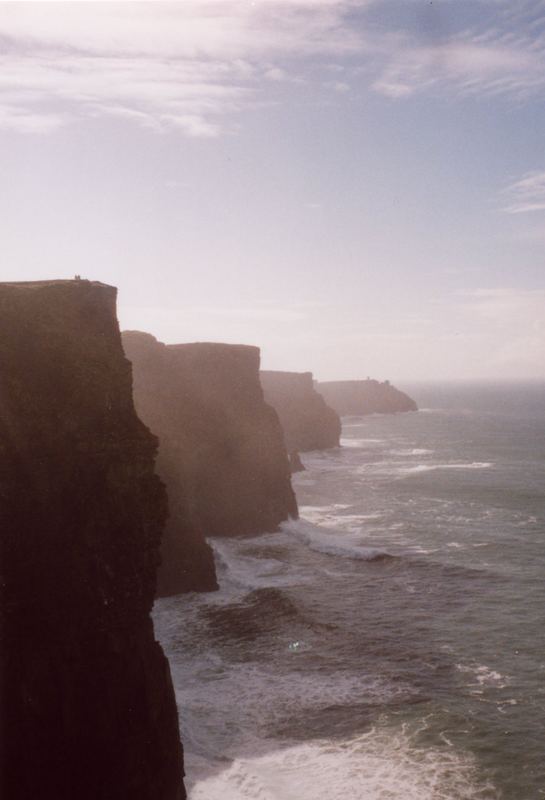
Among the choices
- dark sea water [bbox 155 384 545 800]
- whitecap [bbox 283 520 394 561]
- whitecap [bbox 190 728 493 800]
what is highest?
whitecap [bbox 283 520 394 561]

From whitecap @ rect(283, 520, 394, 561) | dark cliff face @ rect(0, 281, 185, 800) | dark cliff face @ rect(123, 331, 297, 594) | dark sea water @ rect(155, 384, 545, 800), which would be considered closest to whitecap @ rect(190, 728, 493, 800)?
dark sea water @ rect(155, 384, 545, 800)

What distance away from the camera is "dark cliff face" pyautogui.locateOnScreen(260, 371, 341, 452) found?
123500 mm

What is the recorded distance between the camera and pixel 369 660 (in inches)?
1396

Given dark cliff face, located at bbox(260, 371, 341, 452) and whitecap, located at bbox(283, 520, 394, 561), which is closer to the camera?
whitecap, located at bbox(283, 520, 394, 561)

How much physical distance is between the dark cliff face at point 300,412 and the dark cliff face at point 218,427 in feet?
180

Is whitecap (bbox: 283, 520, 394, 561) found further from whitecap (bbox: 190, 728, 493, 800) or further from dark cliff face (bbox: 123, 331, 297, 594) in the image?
whitecap (bbox: 190, 728, 493, 800)

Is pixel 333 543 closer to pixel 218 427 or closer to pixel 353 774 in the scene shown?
pixel 218 427

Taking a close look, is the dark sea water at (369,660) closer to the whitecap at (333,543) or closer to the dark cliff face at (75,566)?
the whitecap at (333,543)

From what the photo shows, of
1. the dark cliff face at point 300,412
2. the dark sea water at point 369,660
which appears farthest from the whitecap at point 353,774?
the dark cliff face at point 300,412

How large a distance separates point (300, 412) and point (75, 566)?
103m

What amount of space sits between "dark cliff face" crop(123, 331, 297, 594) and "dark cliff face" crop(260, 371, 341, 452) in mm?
54905

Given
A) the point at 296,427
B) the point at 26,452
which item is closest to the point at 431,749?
the point at 26,452

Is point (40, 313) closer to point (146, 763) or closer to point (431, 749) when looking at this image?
point (146, 763)

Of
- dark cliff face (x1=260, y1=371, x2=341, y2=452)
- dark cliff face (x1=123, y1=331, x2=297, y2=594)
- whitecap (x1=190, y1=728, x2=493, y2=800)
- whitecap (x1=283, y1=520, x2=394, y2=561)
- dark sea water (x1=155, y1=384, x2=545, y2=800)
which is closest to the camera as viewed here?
whitecap (x1=190, y1=728, x2=493, y2=800)
